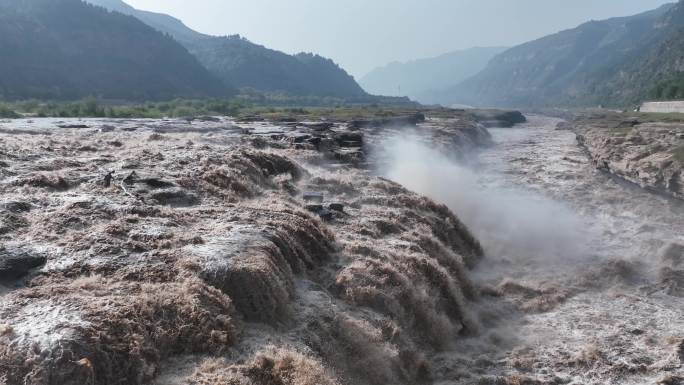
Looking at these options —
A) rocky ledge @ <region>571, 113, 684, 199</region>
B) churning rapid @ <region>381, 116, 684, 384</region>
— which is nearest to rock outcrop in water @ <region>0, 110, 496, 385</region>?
churning rapid @ <region>381, 116, 684, 384</region>

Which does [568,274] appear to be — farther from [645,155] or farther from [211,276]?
[645,155]

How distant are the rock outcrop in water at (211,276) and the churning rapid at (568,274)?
5.40ft

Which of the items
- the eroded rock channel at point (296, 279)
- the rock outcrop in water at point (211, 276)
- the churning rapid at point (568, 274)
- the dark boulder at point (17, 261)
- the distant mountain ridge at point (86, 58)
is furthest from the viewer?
the distant mountain ridge at point (86, 58)

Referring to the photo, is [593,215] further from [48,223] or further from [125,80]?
[125,80]

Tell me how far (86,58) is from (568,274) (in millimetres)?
→ 147052

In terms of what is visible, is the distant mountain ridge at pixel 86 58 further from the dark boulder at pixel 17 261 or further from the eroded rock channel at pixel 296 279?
the dark boulder at pixel 17 261

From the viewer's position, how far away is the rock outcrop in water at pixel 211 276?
10.8 m

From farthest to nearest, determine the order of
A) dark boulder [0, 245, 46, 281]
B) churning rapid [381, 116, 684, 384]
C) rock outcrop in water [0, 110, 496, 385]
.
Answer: churning rapid [381, 116, 684, 384] → dark boulder [0, 245, 46, 281] → rock outcrop in water [0, 110, 496, 385]

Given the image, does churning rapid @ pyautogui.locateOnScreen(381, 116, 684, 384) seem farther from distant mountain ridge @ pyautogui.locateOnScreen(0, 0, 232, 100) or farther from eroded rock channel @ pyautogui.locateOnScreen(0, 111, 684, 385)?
distant mountain ridge @ pyautogui.locateOnScreen(0, 0, 232, 100)

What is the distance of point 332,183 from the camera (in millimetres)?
30062

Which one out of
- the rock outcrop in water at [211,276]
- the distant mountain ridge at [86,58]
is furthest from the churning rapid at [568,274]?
the distant mountain ridge at [86,58]

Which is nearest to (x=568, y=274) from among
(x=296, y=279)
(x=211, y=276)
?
(x=296, y=279)

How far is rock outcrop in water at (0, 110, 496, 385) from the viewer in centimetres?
1079

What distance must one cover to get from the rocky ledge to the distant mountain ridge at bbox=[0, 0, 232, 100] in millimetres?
98896
